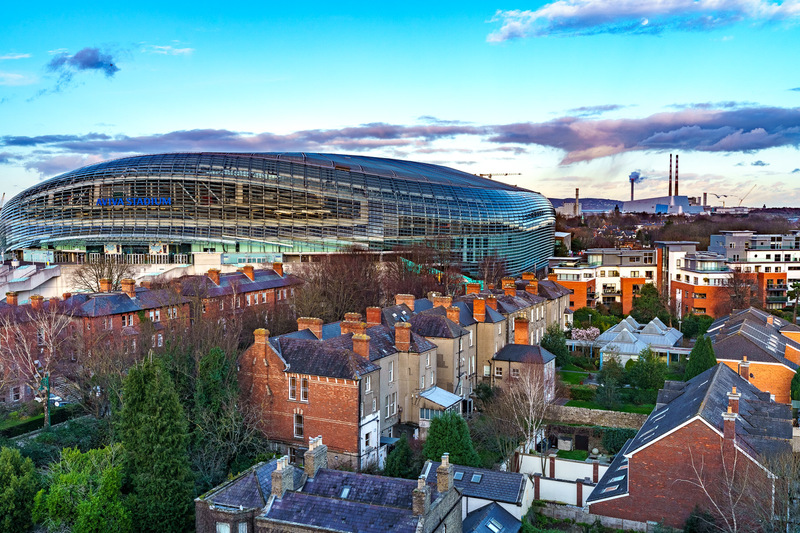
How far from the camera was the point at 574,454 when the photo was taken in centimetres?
4503

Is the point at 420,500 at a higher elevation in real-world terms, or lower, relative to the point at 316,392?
lower

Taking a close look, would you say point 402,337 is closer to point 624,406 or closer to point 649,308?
point 624,406

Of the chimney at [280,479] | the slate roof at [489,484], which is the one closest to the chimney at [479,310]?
the slate roof at [489,484]

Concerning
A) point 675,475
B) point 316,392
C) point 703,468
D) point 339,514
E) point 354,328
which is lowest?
point 675,475

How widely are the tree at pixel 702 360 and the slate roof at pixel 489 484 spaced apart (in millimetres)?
23015

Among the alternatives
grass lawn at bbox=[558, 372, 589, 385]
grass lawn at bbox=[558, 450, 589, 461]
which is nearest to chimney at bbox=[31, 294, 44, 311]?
grass lawn at bbox=[558, 450, 589, 461]

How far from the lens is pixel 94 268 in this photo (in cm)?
8169

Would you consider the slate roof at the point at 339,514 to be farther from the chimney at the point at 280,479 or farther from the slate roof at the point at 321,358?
the slate roof at the point at 321,358

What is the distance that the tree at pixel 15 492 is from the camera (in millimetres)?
28375

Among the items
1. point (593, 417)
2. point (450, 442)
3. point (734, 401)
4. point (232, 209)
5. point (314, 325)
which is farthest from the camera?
point (232, 209)

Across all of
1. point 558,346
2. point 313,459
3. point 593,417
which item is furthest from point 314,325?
point 558,346

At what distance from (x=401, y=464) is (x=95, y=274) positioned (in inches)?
2272

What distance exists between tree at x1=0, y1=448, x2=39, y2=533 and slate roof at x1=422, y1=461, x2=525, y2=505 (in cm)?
1760

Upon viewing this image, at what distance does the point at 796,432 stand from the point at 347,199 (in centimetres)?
8294
